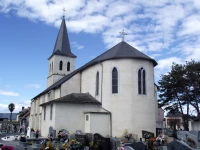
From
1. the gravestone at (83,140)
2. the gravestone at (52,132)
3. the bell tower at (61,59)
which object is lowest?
the gravestone at (52,132)

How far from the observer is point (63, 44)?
4769 cm

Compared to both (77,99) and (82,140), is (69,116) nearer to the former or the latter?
(77,99)

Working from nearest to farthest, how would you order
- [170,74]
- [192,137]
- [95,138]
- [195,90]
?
[95,138], [192,137], [195,90], [170,74]

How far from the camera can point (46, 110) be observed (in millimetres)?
28500

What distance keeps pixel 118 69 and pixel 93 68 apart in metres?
4.02

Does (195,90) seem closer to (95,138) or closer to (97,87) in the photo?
(97,87)

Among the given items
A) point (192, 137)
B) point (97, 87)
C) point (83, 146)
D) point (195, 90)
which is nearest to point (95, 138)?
point (83, 146)

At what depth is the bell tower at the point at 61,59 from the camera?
4618 centimetres

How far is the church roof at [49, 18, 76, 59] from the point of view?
1841 inches

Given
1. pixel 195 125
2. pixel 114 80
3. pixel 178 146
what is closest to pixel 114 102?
pixel 114 80

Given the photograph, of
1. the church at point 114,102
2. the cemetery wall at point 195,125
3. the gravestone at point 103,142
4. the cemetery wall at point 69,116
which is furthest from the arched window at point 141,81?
the gravestone at point 103,142

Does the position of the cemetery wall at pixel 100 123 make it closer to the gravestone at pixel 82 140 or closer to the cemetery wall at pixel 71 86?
the cemetery wall at pixel 71 86

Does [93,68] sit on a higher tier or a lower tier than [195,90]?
higher

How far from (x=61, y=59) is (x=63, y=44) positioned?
10.7 feet
